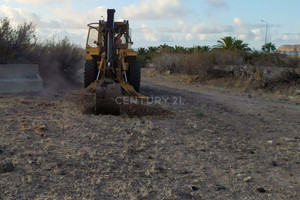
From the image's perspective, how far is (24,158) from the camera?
5.64 metres

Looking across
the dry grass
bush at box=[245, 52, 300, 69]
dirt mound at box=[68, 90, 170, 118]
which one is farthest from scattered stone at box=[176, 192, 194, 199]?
bush at box=[245, 52, 300, 69]

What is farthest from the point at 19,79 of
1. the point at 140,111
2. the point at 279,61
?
the point at 279,61

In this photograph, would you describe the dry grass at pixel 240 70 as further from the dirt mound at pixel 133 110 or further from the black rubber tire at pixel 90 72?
the dirt mound at pixel 133 110

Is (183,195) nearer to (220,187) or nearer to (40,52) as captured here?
(220,187)

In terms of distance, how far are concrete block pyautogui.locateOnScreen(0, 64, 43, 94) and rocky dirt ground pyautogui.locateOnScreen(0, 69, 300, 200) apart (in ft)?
8.76

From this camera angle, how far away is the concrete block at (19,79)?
42.0 feet

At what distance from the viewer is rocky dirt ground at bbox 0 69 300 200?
479cm

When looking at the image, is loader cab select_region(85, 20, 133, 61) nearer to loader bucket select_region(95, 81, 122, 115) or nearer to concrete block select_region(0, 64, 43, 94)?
concrete block select_region(0, 64, 43, 94)

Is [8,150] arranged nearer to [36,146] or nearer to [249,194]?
[36,146]

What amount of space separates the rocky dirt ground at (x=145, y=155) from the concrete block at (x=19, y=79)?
2670mm

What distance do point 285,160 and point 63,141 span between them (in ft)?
11.9

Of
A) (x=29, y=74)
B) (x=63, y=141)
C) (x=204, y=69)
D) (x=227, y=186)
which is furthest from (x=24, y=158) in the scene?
(x=204, y=69)

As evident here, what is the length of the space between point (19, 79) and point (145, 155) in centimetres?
839

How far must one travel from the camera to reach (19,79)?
13.3m
